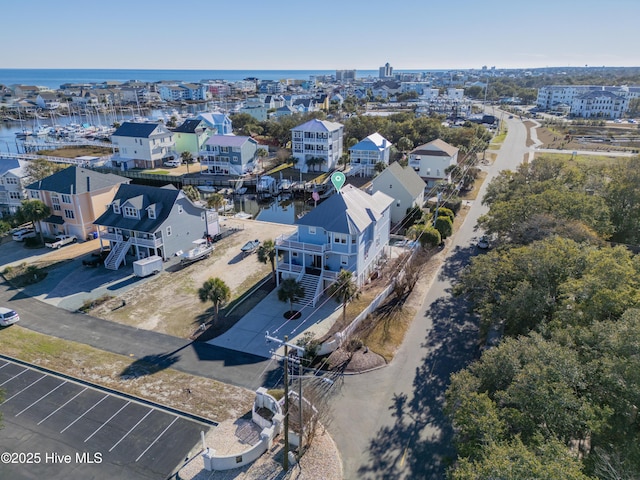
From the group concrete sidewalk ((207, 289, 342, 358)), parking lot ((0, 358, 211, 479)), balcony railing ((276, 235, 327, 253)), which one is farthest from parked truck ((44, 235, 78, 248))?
balcony railing ((276, 235, 327, 253))

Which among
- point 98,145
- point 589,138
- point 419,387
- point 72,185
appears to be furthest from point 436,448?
point 589,138

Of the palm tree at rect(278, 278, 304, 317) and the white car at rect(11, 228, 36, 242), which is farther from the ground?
the palm tree at rect(278, 278, 304, 317)

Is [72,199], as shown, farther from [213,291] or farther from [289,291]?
Answer: [289,291]

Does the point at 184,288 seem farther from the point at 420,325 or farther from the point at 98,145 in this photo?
the point at 98,145

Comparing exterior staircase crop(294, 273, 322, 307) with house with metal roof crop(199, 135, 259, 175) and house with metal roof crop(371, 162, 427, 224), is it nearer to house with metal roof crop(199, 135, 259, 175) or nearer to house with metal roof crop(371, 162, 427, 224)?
house with metal roof crop(371, 162, 427, 224)

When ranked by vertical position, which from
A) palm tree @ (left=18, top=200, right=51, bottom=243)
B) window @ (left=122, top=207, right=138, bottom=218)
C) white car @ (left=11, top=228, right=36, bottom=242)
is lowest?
white car @ (left=11, top=228, right=36, bottom=242)

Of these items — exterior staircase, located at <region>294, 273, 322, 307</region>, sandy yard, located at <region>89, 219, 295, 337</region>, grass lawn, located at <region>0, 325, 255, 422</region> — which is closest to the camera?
grass lawn, located at <region>0, 325, 255, 422</region>

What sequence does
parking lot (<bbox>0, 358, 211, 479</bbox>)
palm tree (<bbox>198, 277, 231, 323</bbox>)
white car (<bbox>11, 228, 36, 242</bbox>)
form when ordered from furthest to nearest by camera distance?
white car (<bbox>11, 228, 36, 242</bbox>)
palm tree (<bbox>198, 277, 231, 323</bbox>)
parking lot (<bbox>0, 358, 211, 479</bbox>)
